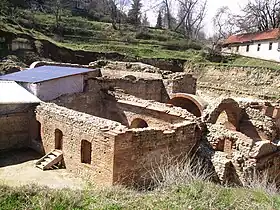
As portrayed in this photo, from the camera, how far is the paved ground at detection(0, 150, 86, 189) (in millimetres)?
10573

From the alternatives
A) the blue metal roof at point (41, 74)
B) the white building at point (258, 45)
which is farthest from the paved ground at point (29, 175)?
the white building at point (258, 45)

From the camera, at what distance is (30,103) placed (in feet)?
44.8

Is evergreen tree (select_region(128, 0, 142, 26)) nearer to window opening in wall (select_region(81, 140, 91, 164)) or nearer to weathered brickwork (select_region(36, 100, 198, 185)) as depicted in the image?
weathered brickwork (select_region(36, 100, 198, 185))

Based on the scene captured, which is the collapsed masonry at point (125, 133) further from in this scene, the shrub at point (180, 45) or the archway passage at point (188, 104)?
the shrub at point (180, 45)

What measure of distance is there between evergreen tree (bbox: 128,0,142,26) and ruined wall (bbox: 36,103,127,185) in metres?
45.1

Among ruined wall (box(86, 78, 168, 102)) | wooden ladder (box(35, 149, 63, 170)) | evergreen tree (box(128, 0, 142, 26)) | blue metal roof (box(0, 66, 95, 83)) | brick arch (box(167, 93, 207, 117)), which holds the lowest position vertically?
wooden ladder (box(35, 149, 63, 170))

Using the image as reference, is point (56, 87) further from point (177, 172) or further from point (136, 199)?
point (136, 199)

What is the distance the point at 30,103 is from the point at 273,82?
24391mm

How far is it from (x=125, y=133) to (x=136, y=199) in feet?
12.5

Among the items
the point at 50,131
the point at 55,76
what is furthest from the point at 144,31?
the point at 50,131

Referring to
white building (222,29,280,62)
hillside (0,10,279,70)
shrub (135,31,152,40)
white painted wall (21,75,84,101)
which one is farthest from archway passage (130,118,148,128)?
shrub (135,31,152,40)

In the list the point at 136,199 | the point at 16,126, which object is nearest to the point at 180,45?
the point at 16,126

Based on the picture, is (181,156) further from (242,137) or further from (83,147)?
(83,147)

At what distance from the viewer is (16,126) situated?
13461 mm
